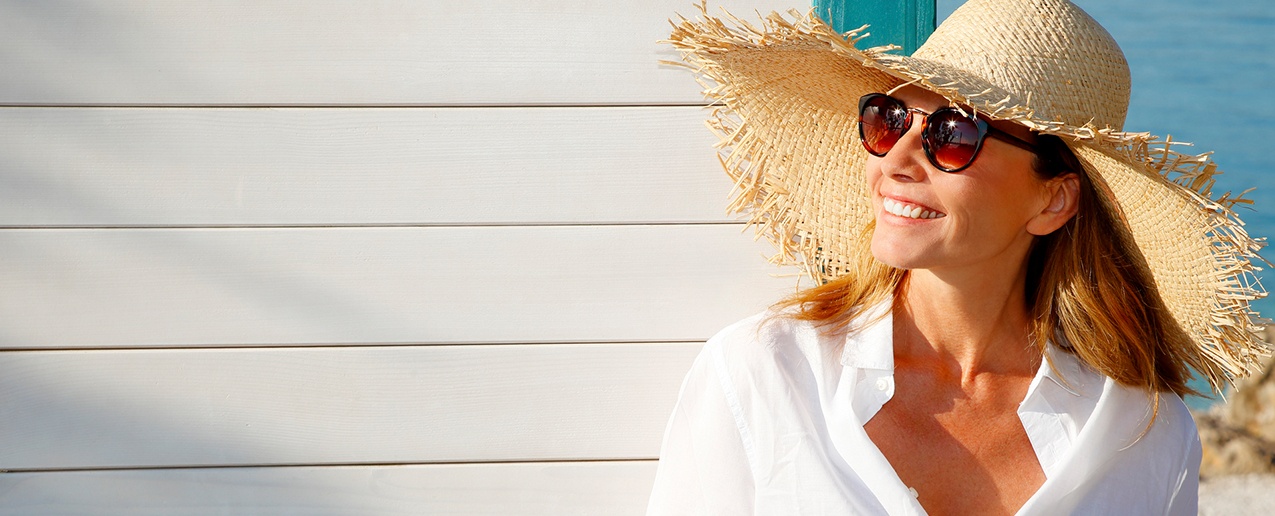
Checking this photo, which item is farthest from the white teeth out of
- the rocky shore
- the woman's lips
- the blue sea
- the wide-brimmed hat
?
the rocky shore

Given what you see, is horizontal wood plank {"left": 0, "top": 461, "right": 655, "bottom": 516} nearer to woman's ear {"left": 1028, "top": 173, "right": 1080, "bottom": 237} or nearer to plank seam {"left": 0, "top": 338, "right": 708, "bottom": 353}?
plank seam {"left": 0, "top": 338, "right": 708, "bottom": 353}

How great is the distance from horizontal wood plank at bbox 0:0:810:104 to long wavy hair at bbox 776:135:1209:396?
0.36 meters

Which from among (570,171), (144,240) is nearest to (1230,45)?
(570,171)

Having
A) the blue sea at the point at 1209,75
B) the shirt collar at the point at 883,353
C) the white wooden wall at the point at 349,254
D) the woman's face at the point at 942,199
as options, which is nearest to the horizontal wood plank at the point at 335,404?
the white wooden wall at the point at 349,254

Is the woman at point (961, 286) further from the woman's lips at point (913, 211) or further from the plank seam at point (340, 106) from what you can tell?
the plank seam at point (340, 106)

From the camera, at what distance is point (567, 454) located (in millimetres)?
1393

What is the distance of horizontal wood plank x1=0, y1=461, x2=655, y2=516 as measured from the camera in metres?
1.35

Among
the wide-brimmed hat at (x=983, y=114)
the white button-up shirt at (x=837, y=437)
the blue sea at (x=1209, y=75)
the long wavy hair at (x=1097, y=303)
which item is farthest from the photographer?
the blue sea at (x=1209, y=75)

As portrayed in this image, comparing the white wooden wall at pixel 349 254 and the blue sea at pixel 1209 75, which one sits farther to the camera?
the blue sea at pixel 1209 75

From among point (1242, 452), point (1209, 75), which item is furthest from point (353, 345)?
point (1209, 75)

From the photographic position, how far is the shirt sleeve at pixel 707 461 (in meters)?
1.28

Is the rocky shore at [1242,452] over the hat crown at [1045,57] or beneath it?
beneath

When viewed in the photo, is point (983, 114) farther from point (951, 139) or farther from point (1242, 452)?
point (1242, 452)

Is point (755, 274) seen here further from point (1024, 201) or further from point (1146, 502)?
point (1146, 502)
